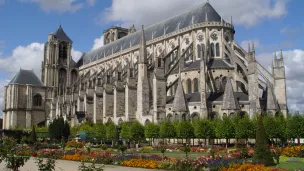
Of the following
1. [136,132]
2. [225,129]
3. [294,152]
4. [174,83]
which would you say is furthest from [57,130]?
[294,152]

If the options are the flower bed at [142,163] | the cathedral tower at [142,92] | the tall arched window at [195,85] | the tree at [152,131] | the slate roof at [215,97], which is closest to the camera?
the flower bed at [142,163]

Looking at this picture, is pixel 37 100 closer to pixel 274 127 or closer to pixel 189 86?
pixel 189 86

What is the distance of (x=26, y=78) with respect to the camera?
74188mm

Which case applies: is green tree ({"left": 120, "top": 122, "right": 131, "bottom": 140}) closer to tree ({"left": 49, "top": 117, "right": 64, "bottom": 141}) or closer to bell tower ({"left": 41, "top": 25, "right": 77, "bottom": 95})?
tree ({"left": 49, "top": 117, "right": 64, "bottom": 141})

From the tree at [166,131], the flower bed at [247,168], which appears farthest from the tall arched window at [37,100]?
the flower bed at [247,168]

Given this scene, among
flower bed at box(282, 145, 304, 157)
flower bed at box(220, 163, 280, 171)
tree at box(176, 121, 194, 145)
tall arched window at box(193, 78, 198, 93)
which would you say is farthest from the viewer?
tall arched window at box(193, 78, 198, 93)

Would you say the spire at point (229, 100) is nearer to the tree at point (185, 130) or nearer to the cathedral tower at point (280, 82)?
the tree at point (185, 130)

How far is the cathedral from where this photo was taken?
37.7m

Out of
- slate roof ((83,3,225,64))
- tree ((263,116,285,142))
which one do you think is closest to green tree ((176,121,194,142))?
tree ((263,116,285,142))

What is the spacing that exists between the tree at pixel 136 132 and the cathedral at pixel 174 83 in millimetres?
2747

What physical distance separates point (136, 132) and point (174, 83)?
9484 mm

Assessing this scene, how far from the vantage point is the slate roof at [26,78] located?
72794 millimetres

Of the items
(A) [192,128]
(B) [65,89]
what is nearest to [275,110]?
(A) [192,128]

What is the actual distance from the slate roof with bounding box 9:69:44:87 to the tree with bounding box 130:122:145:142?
1701 inches
